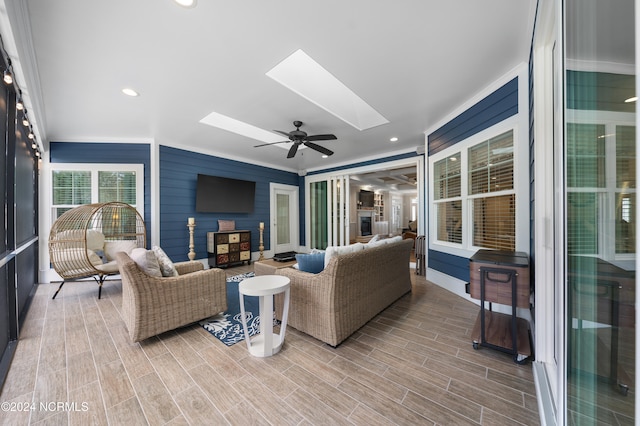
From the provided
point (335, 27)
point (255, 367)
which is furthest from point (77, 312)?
point (335, 27)

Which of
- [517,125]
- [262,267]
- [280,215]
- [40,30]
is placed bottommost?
[262,267]

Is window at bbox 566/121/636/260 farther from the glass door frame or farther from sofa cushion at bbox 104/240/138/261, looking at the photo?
sofa cushion at bbox 104/240/138/261

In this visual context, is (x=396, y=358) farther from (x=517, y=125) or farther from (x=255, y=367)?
(x=517, y=125)

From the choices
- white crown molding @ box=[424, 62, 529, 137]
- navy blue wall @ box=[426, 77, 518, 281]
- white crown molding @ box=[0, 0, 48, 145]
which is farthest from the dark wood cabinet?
white crown molding @ box=[424, 62, 529, 137]

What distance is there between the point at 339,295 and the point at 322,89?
2.55m

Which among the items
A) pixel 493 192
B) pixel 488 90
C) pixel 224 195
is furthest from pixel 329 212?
pixel 488 90

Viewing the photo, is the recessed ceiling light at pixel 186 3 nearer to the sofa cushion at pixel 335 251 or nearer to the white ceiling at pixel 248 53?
the white ceiling at pixel 248 53

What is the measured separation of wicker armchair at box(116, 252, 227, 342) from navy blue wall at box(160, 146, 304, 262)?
2609 millimetres

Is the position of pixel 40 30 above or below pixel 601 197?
above

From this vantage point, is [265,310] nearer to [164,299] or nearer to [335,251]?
[335,251]

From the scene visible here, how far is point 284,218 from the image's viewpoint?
23.9 feet

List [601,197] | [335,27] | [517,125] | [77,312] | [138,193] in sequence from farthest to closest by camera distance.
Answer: [138,193] < [77,312] < [517,125] < [335,27] < [601,197]

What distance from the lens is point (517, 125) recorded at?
99.5 inches

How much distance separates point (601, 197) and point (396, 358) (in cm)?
178
